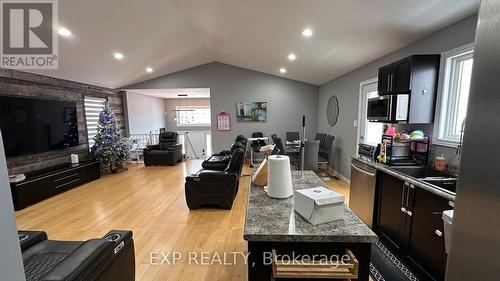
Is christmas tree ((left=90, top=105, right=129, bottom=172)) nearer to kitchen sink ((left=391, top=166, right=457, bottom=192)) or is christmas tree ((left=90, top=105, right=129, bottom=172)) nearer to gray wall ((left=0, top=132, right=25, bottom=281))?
gray wall ((left=0, top=132, right=25, bottom=281))

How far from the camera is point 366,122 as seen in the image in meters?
4.11

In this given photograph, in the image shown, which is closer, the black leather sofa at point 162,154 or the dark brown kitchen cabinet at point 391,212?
the dark brown kitchen cabinet at point 391,212

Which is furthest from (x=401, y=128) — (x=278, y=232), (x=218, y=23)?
(x=218, y=23)

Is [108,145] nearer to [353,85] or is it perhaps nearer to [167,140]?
[167,140]

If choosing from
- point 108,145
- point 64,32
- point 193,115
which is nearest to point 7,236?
point 64,32

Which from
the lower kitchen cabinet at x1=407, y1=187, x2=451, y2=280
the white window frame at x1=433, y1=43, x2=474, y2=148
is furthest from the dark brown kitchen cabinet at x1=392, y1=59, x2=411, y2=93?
the lower kitchen cabinet at x1=407, y1=187, x2=451, y2=280

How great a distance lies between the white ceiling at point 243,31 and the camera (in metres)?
2.34

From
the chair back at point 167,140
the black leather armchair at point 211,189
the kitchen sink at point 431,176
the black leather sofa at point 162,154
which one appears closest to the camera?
the kitchen sink at point 431,176

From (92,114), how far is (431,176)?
6.87m

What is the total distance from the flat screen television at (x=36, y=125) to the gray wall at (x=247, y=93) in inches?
94.0

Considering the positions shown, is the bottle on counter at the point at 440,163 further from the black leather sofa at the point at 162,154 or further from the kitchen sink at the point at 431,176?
the black leather sofa at the point at 162,154

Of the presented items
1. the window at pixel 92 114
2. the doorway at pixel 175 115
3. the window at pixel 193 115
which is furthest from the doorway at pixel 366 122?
the window at pixel 193 115

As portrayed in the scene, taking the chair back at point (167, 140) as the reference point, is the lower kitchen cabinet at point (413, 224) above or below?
below

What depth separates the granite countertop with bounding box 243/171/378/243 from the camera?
1052mm
